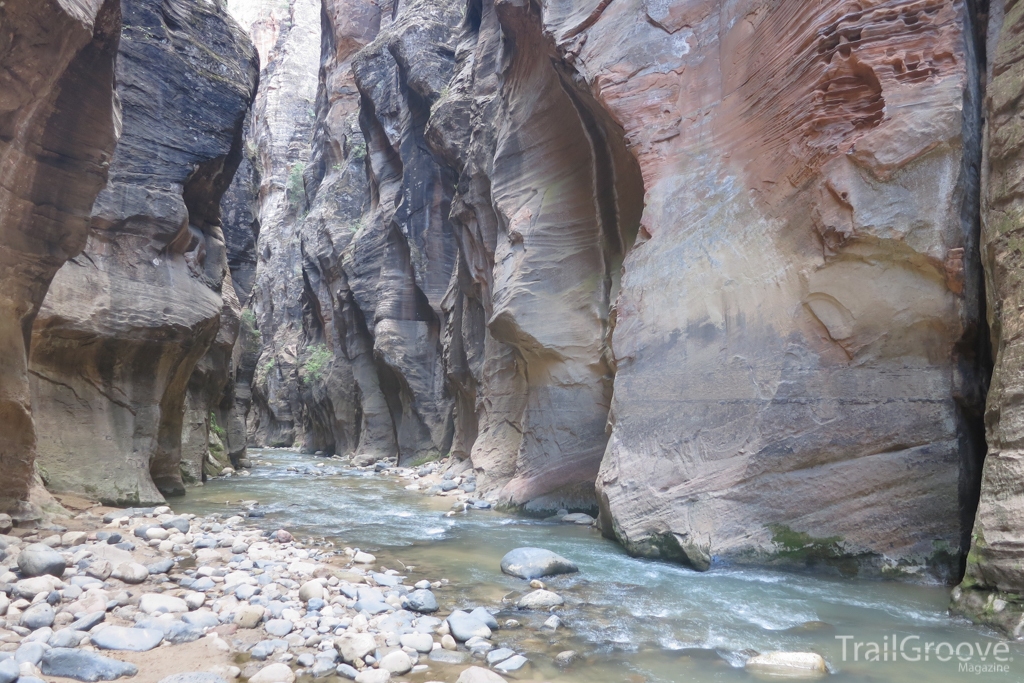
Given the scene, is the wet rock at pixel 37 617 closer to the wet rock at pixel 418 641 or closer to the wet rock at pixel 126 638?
the wet rock at pixel 126 638

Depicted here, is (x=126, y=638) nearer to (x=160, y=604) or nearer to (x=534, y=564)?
(x=160, y=604)

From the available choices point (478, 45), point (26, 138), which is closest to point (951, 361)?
→ point (26, 138)

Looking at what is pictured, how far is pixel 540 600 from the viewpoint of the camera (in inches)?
194

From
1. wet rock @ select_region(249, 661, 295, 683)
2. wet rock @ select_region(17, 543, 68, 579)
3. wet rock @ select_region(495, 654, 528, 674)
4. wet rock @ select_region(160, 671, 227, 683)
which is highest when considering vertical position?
wet rock @ select_region(17, 543, 68, 579)

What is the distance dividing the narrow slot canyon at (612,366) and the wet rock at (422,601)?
36 millimetres

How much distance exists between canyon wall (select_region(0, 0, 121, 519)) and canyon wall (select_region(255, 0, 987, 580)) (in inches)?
216

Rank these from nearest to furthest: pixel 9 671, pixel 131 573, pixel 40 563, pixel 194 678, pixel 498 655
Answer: pixel 9 671 < pixel 194 678 < pixel 498 655 < pixel 40 563 < pixel 131 573

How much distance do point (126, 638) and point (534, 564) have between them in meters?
3.14

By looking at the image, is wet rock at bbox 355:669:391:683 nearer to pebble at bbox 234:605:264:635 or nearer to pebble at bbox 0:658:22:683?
pebble at bbox 234:605:264:635

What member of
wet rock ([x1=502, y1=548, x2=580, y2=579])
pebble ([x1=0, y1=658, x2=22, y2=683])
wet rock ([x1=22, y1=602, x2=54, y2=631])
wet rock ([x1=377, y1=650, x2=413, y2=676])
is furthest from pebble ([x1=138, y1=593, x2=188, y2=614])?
wet rock ([x1=502, y1=548, x2=580, y2=579])

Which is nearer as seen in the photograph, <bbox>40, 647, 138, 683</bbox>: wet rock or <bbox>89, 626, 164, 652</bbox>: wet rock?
<bbox>40, 647, 138, 683</bbox>: wet rock

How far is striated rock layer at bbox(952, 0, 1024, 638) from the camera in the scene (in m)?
4.20

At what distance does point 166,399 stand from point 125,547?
219 inches

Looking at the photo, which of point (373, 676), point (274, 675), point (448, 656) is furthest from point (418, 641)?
point (274, 675)
